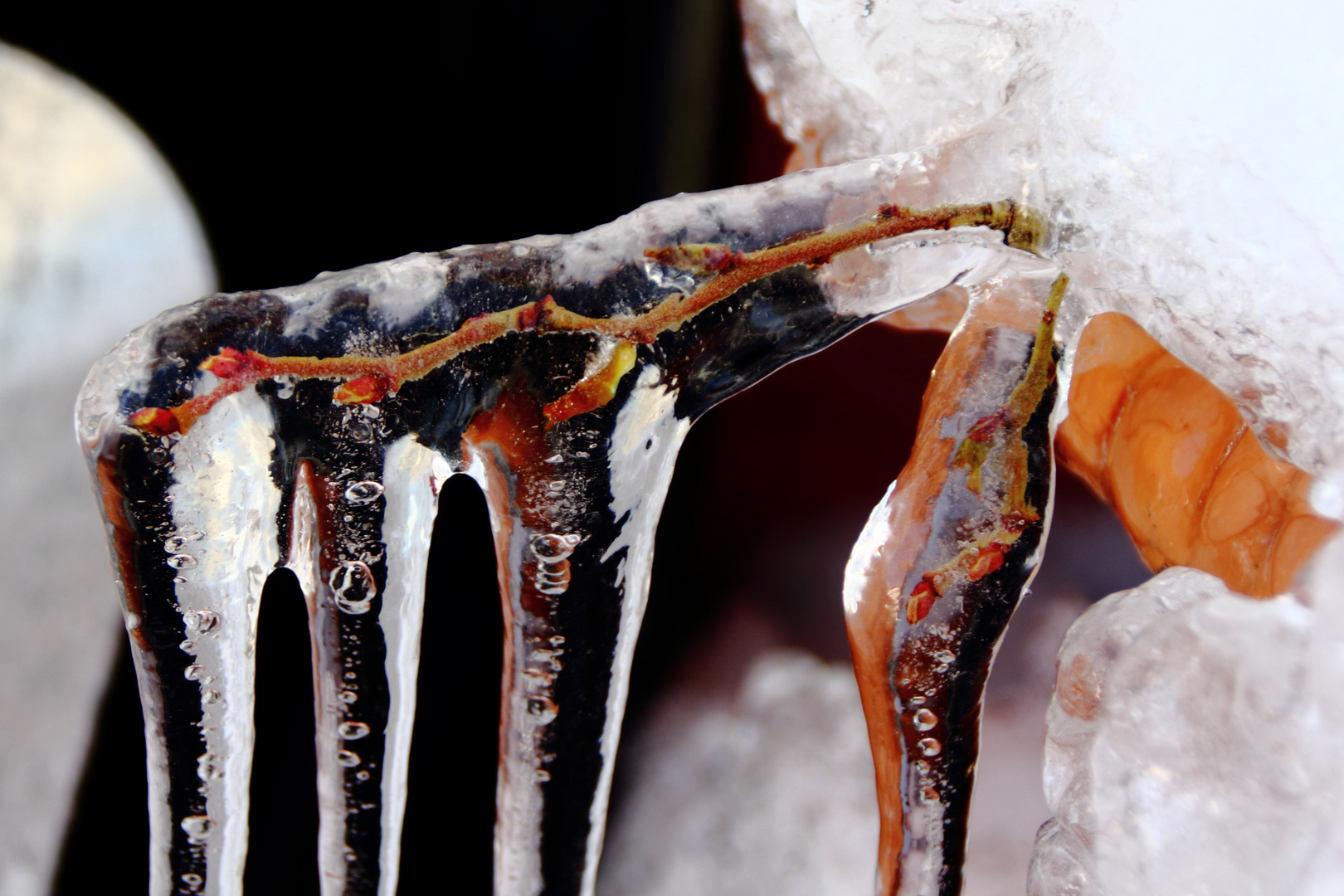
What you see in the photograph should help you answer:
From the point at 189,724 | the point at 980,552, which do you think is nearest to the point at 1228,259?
the point at 980,552

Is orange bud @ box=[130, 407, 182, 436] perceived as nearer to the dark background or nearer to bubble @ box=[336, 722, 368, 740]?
bubble @ box=[336, 722, 368, 740]

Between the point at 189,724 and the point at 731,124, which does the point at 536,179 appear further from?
the point at 189,724

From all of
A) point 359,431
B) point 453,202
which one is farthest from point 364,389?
point 453,202

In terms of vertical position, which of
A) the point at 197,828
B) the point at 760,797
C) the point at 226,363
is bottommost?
the point at 760,797

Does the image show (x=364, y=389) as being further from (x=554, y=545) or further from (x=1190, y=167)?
(x=1190, y=167)

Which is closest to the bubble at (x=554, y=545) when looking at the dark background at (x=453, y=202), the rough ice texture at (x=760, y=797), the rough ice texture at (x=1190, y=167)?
the rough ice texture at (x=1190, y=167)

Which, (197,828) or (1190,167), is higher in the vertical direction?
(1190,167)

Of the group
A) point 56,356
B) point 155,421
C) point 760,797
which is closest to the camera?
point 155,421

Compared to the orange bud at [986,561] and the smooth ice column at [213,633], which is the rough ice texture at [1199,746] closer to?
the orange bud at [986,561]
